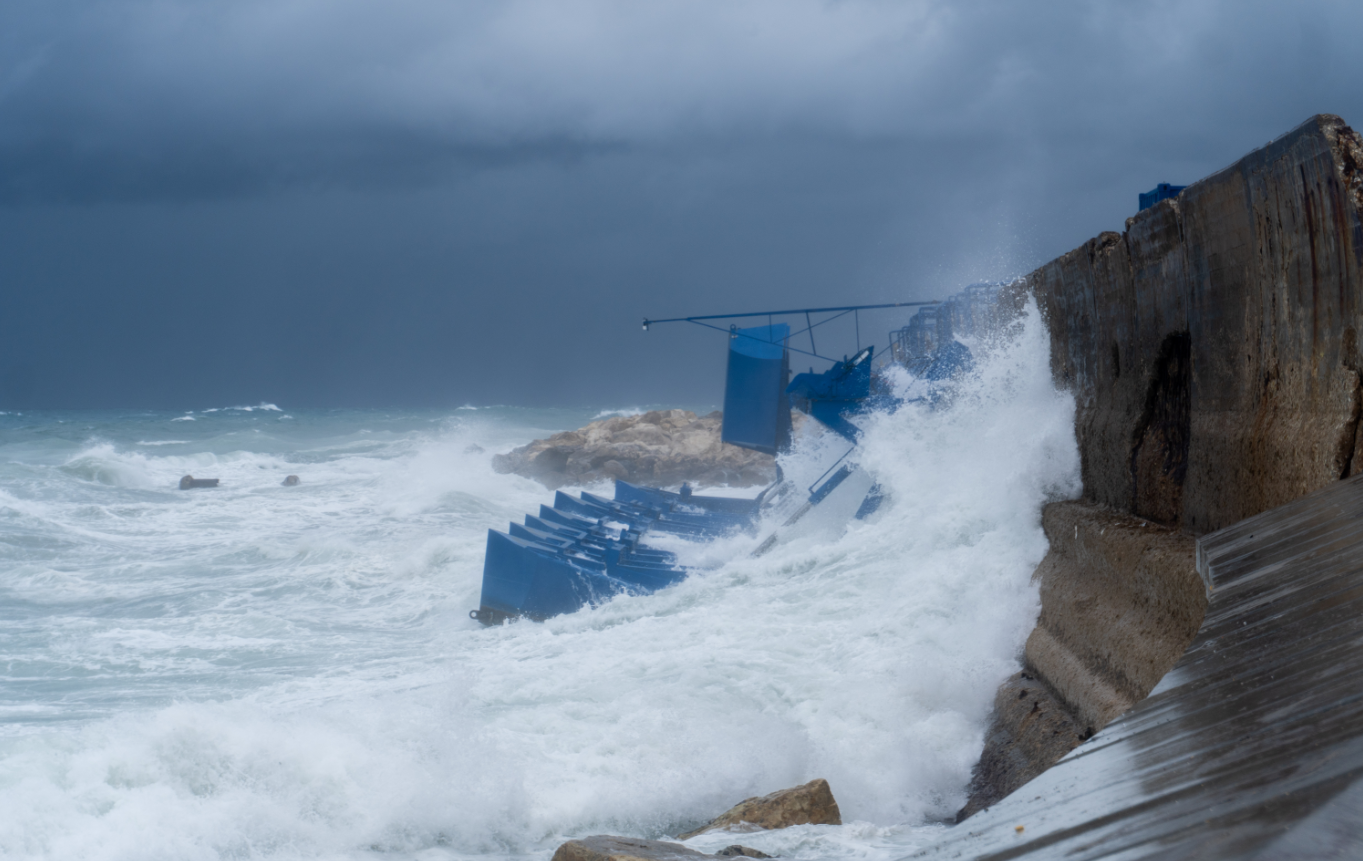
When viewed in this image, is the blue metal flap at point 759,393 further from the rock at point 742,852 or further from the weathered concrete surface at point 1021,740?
the rock at point 742,852

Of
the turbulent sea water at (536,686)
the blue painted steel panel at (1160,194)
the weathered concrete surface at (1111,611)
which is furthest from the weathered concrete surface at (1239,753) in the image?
the blue painted steel panel at (1160,194)

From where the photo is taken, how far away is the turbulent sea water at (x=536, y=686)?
16.2ft

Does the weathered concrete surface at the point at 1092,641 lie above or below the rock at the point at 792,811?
above

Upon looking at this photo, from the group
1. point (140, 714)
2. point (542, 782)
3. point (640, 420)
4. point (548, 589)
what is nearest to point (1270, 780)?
point (542, 782)

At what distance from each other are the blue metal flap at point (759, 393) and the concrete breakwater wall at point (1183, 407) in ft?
32.6

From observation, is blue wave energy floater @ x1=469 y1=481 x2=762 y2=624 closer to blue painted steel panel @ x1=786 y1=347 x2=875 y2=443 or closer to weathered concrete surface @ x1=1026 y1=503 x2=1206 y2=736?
blue painted steel panel @ x1=786 y1=347 x2=875 y2=443

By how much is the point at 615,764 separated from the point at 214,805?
2.23m

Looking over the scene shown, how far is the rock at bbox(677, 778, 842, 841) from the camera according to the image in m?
4.29

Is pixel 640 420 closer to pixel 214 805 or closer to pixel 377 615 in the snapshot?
pixel 377 615

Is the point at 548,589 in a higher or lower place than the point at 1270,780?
lower

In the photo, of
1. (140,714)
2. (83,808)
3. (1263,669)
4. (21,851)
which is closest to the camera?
(1263,669)

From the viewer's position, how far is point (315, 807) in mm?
5113

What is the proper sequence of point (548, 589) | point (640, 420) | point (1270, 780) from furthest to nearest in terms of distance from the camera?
point (640, 420) < point (548, 589) < point (1270, 780)

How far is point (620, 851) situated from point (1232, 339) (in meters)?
3.57
